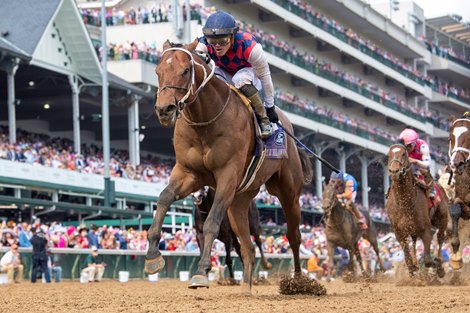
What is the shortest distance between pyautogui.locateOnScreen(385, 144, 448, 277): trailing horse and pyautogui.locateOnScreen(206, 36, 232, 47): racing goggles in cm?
516

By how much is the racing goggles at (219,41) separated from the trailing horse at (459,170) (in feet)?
13.1

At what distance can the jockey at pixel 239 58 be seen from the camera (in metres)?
9.33

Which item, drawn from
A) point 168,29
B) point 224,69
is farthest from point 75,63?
point 224,69

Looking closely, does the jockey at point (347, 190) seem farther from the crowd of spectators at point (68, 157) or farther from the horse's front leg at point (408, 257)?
the crowd of spectators at point (68, 157)

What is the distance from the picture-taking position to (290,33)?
2243 inches

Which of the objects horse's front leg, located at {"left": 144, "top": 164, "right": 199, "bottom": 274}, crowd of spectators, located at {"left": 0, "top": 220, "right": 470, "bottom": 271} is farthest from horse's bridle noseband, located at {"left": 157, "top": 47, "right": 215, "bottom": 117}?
crowd of spectators, located at {"left": 0, "top": 220, "right": 470, "bottom": 271}

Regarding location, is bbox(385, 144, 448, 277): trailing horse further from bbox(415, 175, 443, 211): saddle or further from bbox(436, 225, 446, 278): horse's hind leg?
bbox(436, 225, 446, 278): horse's hind leg

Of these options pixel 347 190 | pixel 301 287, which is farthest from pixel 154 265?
pixel 347 190

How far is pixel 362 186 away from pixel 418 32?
2315 cm

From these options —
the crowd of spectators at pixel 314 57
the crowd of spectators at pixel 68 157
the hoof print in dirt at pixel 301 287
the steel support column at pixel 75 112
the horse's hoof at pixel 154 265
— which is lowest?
the hoof print in dirt at pixel 301 287

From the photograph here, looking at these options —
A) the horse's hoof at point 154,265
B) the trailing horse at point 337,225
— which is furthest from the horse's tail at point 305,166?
the trailing horse at point 337,225

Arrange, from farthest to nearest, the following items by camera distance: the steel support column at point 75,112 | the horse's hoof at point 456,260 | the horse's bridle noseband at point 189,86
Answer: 1. the steel support column at point 75,112
2. the horse's hoof at point 456,260
3. the horse's bridle noseband at point 189,86

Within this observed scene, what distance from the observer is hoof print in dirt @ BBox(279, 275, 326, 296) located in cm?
1062

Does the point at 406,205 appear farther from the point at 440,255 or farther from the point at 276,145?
the point at 276,145
